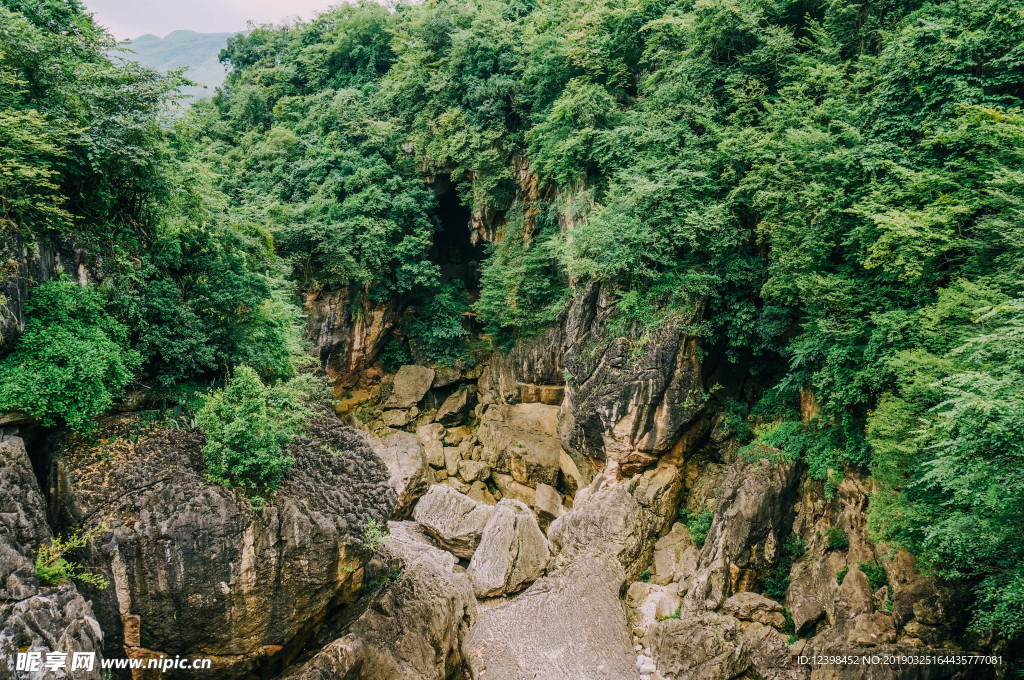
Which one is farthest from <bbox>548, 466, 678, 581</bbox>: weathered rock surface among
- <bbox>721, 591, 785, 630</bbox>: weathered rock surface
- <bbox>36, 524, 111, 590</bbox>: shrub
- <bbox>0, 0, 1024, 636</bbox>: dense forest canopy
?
<bbox>36, 524, 111, 590</bbox>: shrub

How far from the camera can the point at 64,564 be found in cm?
579

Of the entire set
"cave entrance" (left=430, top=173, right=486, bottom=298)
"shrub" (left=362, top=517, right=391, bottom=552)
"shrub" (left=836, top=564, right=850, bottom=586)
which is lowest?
"shrub" (left=836, top=564, right=850, bottom=586)

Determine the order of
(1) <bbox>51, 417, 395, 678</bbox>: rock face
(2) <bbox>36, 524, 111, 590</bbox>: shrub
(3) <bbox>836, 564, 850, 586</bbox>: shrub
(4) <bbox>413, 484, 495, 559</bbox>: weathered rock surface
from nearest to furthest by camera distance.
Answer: (2) <bbox>36, 524, 111, 590</bbox>: shrub < (1) <bbox>51, 417, 395, 678</bbox>: rock face < (3) <bbox>836, 564, 850, 586</bbox>: shrub < (4) <bbox>413, 484, 495, 559</bbox>: weathered rock surface

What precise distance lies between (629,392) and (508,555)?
574 cm

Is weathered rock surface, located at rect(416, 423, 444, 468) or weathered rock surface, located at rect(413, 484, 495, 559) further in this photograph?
weathered rock surface, located at rect(416, 423, 444, 468)

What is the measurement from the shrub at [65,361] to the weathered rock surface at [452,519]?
984 cm

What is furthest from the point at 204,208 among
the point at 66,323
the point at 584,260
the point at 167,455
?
the point at 584,260

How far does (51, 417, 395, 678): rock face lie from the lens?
638 cm

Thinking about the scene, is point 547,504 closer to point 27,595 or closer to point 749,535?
point 749,535

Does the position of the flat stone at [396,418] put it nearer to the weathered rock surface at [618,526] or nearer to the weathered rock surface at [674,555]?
the weathered rock surface at [618,526]

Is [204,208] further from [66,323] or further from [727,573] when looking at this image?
[727,573]

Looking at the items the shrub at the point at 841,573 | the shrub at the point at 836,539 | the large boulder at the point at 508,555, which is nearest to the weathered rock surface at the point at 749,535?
the shrub at the point at 836,539

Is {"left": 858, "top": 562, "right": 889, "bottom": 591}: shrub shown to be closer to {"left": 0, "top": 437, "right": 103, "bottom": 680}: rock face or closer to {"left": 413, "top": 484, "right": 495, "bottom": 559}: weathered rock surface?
{"left": 413, "top": 484, "right": 495, "bottom": 559}: weathered rock surface

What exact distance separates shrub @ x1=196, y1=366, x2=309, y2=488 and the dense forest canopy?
3.96 ft
